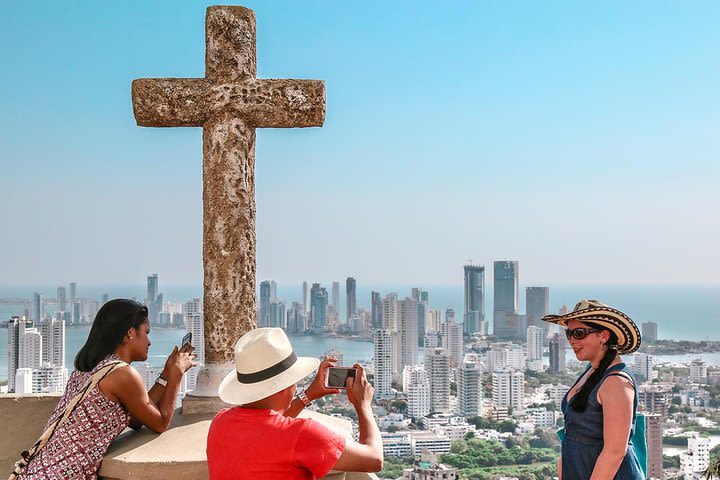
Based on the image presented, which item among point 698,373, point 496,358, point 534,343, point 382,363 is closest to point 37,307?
point 382,363

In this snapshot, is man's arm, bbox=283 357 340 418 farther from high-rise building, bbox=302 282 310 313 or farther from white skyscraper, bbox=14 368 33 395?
high-rise building, bbox=302 282 310 313

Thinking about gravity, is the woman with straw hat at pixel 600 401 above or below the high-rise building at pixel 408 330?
above

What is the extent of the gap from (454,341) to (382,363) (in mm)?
13094

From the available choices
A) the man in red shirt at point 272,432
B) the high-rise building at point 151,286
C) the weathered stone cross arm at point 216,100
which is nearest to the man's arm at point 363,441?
the man in red shirt at point 272,432

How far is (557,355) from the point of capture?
46.2 metres

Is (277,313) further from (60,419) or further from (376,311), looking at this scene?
(60,419)

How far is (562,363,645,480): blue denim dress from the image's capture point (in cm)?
283

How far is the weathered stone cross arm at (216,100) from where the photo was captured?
3.97 meters

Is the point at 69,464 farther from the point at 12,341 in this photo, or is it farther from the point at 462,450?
the point at 462,450

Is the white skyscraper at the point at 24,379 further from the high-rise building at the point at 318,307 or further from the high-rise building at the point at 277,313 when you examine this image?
the high-rise building at the point at 318,307

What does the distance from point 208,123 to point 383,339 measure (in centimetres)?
4627

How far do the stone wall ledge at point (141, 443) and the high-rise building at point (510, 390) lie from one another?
42914 millimetres

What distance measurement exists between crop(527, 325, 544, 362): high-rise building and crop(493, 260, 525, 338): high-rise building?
451 cm

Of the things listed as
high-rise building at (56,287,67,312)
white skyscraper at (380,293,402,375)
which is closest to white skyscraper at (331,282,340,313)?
white skyscraper at (380,293,402,375)
